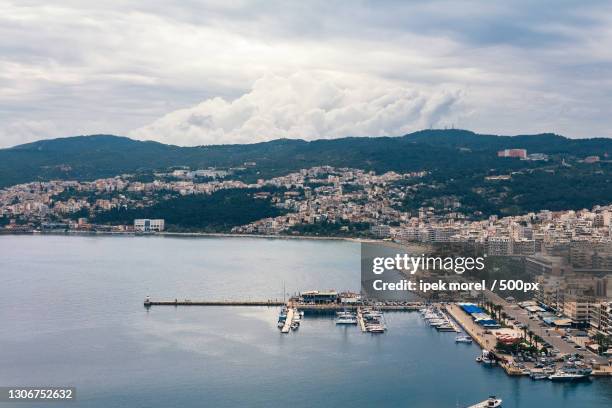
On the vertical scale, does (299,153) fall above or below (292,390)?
above

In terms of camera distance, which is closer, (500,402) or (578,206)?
(500,402)

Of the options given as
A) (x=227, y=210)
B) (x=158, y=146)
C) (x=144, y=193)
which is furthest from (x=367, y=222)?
(x=158, y=146)

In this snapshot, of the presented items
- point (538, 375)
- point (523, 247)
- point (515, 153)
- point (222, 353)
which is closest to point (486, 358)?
point (538, 375)

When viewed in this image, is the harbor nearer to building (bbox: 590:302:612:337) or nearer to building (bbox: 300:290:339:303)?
building (bbox: 300:290:339:303)

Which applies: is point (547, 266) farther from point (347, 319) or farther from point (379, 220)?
point (379, 220)

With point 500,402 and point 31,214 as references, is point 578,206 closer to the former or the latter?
point 31,214

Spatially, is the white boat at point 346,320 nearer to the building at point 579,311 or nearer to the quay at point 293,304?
the quay at point 293,304

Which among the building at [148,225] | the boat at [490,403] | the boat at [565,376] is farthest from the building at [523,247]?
the building at [148,225]
